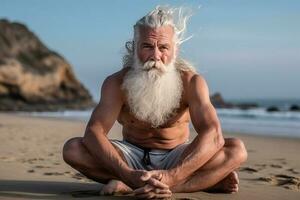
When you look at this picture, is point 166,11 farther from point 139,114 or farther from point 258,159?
A: point 258,159

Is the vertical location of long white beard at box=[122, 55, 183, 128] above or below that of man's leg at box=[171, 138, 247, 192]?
above

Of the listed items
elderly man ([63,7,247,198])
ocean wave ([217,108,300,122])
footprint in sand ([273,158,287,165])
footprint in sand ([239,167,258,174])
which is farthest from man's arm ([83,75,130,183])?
ocean wave ([217,108,300,122])

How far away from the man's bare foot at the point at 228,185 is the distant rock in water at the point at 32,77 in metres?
29.9

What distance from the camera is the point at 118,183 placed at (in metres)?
3.87

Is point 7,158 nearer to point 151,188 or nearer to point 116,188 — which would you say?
point 116,188

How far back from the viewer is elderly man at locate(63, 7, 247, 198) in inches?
151

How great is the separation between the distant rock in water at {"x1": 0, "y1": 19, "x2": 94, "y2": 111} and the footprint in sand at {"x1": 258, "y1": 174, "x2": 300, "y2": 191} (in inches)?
1149

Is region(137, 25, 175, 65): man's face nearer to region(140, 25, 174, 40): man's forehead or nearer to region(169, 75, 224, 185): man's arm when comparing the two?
region(140, 25, 174, 40): man's forehead

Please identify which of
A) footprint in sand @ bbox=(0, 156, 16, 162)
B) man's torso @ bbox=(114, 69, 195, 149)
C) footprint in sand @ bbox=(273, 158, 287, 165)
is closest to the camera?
man's torso @ bbox=(114, 69, 195, 149)

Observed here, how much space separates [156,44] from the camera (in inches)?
155

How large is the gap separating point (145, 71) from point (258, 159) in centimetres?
340

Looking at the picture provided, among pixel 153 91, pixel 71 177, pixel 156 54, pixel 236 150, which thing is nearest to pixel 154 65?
pixel 156 54

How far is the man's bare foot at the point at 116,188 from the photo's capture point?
3.85 metres

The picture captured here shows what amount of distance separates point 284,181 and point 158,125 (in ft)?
4.87
